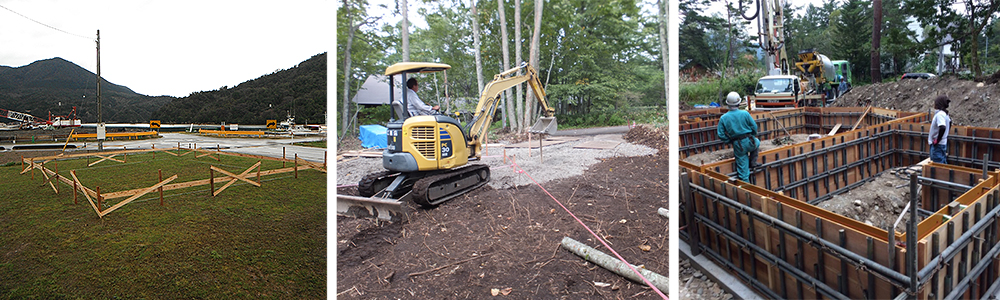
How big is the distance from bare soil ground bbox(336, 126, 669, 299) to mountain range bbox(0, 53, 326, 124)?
907mm

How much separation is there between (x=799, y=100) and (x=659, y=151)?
860cm

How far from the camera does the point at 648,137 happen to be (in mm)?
2859

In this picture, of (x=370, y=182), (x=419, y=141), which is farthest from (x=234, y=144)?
(x=419, y=141)

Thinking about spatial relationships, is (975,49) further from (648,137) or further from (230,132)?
(230,132)

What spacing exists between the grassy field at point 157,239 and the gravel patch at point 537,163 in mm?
688

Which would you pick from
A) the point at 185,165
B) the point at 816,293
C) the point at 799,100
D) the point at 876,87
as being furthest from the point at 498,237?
the point at 876,87

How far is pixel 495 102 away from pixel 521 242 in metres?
1.98

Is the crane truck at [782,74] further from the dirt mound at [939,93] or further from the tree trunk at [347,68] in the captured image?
the tree trunk at [347,68]

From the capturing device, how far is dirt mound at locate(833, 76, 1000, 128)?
689cm

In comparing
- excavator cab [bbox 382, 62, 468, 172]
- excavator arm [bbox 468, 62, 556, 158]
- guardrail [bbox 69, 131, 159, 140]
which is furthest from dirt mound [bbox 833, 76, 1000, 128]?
guardrail [bbox 69, 131, 159, 140]

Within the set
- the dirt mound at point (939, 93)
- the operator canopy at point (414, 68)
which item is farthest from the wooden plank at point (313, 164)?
the dirt mound at point (939, 93)

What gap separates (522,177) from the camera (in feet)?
11.7

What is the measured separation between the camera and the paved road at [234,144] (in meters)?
3.41

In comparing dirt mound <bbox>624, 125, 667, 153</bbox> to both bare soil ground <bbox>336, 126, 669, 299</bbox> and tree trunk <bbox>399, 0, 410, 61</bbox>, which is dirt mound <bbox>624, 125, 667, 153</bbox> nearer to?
bare soil ground <bbox>336, 126, 669, 299</bbox>
